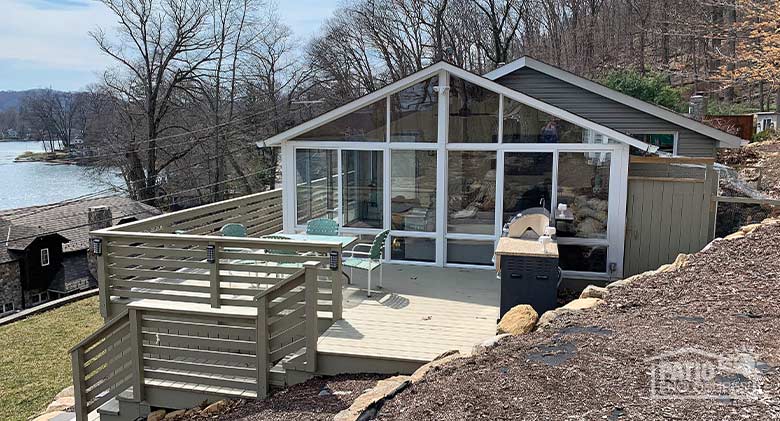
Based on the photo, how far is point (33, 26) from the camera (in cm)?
2025

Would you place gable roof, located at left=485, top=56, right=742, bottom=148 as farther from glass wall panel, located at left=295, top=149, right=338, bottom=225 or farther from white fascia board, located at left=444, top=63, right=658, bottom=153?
glass wall panel, located at left=295, top=149, right=338, bottom=225

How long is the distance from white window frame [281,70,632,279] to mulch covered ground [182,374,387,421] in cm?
334

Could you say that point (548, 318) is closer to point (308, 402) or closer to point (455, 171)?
point (308, 402)

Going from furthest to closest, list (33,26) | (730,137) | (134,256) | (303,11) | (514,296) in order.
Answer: (303,11) < (33,26) < (730,137) < (134,256) < (514,296)

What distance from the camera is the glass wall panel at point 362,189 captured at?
8227 millimetres

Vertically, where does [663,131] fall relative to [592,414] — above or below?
above

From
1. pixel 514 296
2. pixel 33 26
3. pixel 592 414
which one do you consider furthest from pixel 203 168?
pixel 592 414

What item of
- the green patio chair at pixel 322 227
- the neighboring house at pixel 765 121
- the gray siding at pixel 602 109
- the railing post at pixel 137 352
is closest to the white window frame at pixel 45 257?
the green patio chair at pixel 322 227

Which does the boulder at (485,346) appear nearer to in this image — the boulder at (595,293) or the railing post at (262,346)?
the boulder at (595,293)

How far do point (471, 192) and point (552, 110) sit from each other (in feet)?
5.00

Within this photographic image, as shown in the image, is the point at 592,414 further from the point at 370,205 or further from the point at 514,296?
the point at 370,205

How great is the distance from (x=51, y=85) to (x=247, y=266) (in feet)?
Result: 106

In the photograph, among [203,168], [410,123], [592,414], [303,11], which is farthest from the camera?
[303,11]

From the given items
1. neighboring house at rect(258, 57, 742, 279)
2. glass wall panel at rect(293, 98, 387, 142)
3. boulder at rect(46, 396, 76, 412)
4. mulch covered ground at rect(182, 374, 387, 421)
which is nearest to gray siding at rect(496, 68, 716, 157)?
neighboring house at rect(258, 57, 742, 279)
